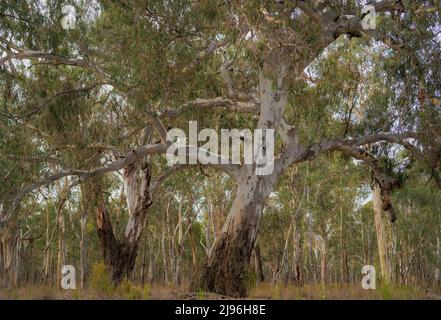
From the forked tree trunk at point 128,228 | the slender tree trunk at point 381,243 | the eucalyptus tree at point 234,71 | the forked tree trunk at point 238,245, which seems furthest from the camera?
the slender tree trunk at point 381,243

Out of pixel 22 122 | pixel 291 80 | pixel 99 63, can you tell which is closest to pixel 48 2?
pixel 99 63

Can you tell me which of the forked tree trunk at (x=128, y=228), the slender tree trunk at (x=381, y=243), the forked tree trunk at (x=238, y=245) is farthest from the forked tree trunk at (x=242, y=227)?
the slender tree trunk at (x=381, y=243)

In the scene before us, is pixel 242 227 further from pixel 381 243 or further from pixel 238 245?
pixel 381 243

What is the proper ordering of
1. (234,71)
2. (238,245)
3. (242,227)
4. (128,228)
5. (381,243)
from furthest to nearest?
(381,243), (128,228), (234,71), (242,227), (238,245)

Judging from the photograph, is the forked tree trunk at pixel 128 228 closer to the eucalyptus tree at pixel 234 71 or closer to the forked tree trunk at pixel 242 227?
the eucalyptus tree at pixel 234 71

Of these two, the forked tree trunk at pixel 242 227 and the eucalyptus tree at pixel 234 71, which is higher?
the eucalyptus tree at pixel 234 71

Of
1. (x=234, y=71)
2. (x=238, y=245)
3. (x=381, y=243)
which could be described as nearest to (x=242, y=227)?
(x=238, y=245)

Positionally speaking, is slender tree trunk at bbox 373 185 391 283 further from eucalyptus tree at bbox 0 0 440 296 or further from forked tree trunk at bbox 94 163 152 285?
forked tree trunk at bbox 94 163 152 285

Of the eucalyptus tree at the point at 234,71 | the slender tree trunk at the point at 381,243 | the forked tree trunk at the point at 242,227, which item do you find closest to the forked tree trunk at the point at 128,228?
the eucalyptus tree at the point at 234,71

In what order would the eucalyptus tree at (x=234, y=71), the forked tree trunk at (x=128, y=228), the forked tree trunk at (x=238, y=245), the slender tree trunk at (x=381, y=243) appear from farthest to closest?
the slender tree trunk at (x=381, y=243)
the forked tree trunk at (x=128, y=228)
the eucalyptus tree at (x=234, y=71)
the forked tree trunk at (x=238, y=245)

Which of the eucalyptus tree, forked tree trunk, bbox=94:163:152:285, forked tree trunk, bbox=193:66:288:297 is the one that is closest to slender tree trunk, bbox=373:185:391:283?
the eucalyptus tree

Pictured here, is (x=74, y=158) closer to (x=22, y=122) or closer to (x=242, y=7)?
(x=22, y=122)

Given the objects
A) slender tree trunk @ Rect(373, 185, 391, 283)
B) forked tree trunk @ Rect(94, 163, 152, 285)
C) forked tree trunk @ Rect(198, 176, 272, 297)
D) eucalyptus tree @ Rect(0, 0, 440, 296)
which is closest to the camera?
forked tree trunk @ Rect(198, 176, 272, 297)

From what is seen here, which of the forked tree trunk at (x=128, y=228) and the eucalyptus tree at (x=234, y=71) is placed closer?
the eucalyptus tree at (x=234, y=71)
